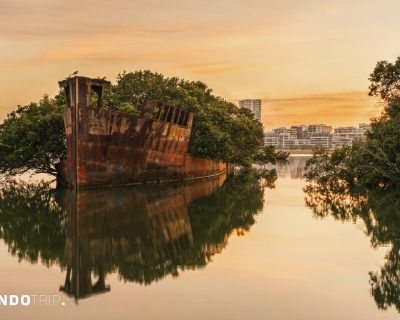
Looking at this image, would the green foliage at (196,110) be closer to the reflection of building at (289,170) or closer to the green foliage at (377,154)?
the reflection of building at (289,170)

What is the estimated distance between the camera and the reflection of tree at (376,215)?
8.95m

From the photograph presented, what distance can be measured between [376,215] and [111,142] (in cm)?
1266

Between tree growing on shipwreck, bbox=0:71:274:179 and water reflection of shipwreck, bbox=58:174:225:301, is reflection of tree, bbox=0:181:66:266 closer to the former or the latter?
water reflection of shipwreck, bbox=58:174:225:301

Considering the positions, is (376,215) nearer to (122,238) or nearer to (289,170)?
(122,238)

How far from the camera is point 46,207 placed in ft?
63.2

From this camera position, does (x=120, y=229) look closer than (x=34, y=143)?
Yes

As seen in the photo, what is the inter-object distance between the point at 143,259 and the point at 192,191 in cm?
1463

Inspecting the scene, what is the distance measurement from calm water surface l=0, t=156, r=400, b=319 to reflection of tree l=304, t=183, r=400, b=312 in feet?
0.18

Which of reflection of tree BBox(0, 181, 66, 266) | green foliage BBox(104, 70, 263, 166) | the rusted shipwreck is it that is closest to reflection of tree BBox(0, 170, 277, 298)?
reflection of tree BBox(0, 181, 66, 266)

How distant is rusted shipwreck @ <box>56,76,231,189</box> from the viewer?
23922mm

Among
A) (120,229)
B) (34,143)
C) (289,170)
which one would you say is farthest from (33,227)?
(289,170)

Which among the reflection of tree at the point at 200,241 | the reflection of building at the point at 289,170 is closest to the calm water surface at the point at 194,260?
the reflection of tree at the point at 200,241

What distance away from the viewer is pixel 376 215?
55.9 feet

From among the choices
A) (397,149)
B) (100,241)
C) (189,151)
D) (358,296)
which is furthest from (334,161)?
(358,296)
